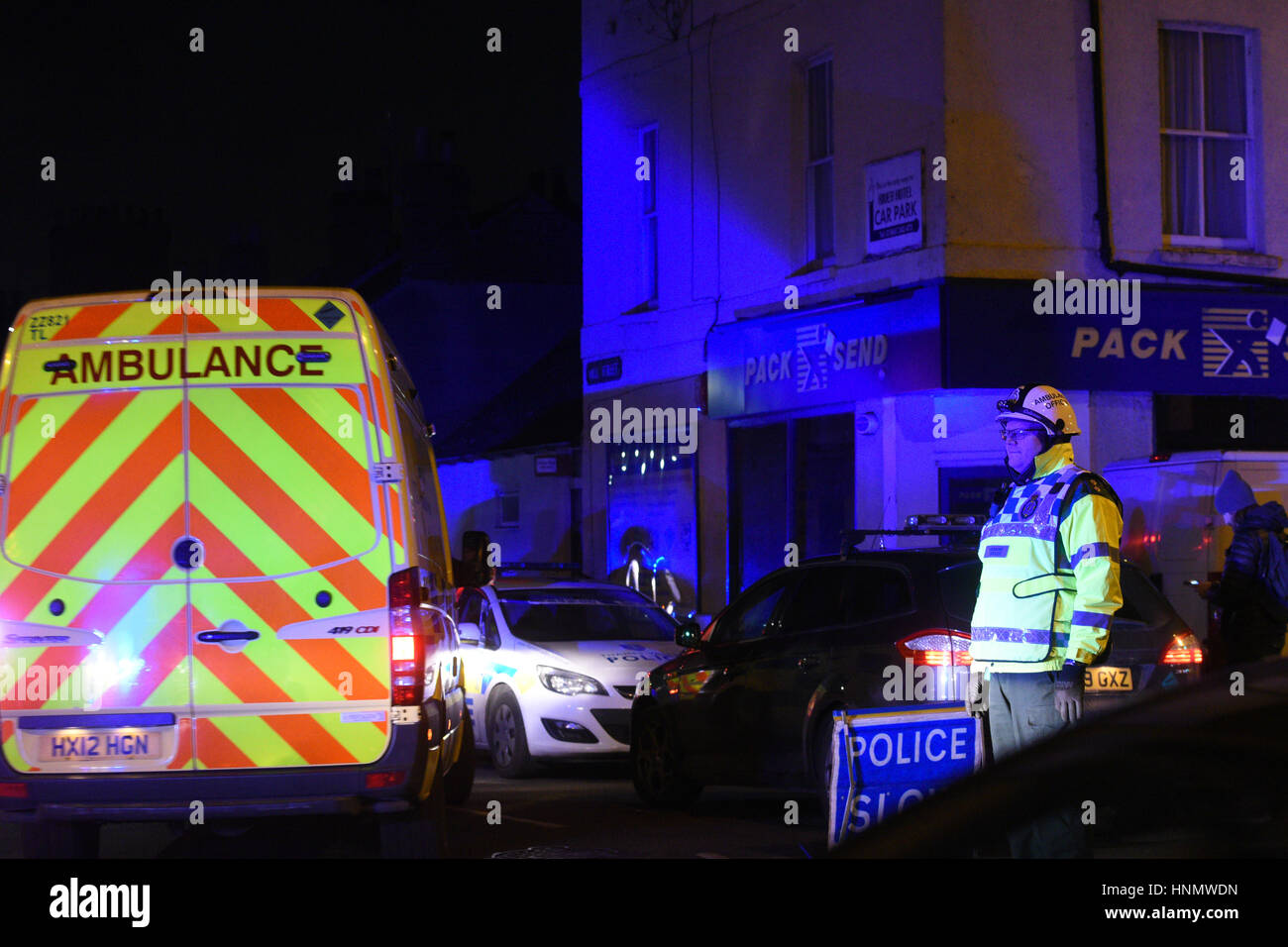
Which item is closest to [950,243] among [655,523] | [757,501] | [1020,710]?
[757,501]

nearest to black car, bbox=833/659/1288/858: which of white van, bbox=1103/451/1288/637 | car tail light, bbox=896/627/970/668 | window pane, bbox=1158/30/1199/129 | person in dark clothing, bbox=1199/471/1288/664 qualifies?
car tail light, bbox=896/627/970/668

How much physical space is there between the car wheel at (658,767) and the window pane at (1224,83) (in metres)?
10.3

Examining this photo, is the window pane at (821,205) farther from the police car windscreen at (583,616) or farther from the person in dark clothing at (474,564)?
the person in dark clothing at (474,564)

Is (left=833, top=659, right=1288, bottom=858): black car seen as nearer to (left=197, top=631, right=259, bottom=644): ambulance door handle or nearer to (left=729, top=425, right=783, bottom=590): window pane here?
(left=197, top=631, right=259, bottom=644): ambulance door handle

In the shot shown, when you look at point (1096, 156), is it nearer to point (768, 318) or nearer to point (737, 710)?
point (768, 318)

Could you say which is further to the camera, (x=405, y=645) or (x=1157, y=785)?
(x=405, y=645)

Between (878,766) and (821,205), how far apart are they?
12.9 metres

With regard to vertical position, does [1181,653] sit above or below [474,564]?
below

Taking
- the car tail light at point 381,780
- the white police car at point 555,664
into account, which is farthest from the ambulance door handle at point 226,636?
the white police car at point 555,664

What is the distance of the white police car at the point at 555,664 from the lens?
39.6 feet

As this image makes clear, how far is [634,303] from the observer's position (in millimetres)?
21703

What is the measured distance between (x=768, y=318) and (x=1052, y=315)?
11.6 feet

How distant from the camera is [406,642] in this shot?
6.87 meters

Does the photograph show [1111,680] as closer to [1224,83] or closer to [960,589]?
[960,589]
